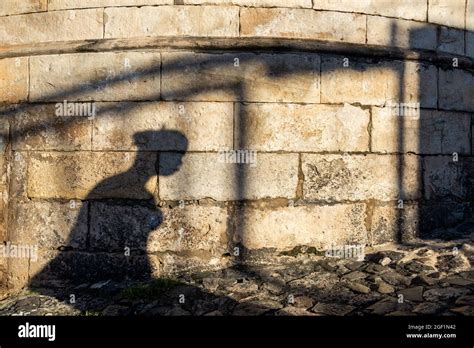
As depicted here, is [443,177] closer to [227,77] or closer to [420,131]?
[420,131]

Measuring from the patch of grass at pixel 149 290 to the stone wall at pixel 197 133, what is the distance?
30 cm

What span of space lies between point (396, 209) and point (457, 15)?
8.38 feet

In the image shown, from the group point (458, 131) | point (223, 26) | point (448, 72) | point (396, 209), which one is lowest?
point (396, 209)

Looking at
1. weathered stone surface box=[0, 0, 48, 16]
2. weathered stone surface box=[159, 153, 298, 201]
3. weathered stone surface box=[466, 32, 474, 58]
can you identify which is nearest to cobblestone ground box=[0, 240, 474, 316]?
weathered stone surface box=[159, 153, 298, 201]

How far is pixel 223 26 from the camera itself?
14.7 feet

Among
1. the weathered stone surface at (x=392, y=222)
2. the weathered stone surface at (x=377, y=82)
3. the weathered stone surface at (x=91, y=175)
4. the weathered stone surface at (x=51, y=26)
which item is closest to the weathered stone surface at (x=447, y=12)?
the weathered stone surface at (x=377, y=82)

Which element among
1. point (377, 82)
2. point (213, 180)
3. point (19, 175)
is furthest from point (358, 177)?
point (19, 175)

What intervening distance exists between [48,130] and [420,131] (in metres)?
4.19

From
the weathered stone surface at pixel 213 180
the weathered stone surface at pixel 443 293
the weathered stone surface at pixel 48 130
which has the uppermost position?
the weathered stone surface at pixel 48 130

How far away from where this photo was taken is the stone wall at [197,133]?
14.3 ft

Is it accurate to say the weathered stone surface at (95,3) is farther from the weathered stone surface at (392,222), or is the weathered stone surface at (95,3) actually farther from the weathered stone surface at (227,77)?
the weathered stone surface at (392,222)

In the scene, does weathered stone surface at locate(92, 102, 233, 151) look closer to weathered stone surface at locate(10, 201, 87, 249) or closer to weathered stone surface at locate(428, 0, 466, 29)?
weathered stone surface at locate(10, 201, 87, 249)

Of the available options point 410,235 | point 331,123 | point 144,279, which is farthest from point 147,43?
point 410,235

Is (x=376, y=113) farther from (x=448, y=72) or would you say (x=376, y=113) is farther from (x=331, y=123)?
(x=448, y=72)
